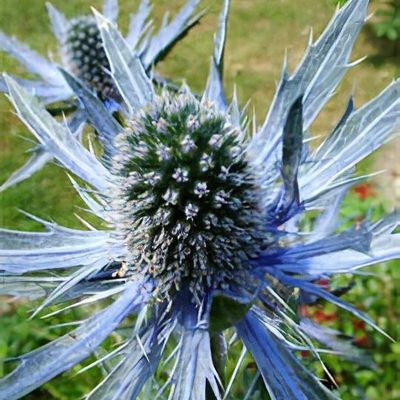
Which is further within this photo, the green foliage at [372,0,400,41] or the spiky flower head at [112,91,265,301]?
the green foliage at [372,0,400,41]

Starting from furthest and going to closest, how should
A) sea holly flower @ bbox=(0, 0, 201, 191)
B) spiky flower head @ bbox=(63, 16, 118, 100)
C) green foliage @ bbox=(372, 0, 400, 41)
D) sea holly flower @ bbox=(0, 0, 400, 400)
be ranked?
green foliage @ bbox=(372, 0, 400, 41), spiky flower head @ bbox=(63, 16, 118, 100), sea holly flower @ bbox=(0, 0, 201, 191), sea holly flower @ bbox=(0, 0, 400, 400)

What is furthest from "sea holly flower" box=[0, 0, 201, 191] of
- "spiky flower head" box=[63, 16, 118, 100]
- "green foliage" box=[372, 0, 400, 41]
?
"green foliage" box=[372, 0, 400, 41]

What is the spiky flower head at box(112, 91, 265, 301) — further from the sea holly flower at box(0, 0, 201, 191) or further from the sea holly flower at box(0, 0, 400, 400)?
the sea holly flower at box(0, 0, 201, 191)

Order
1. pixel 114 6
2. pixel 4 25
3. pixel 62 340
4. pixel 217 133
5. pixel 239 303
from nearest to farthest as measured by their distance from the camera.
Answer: pixel 239 303 → pixel 62 340 → pixel 217 133 → pixel 114 6 → pixel 4 25

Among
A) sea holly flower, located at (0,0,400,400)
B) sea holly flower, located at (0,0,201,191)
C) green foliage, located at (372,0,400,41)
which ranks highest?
green foliage, located at (372,0,400,41)

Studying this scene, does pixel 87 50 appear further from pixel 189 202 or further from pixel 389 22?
pixel 389 22

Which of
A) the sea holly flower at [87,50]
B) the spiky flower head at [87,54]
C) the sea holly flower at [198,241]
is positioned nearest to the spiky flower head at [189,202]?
the sea holly flower at [198,241]

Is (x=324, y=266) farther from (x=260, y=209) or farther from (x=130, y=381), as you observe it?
(x=130, y=381)

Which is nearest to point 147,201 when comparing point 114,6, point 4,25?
point 114,6
